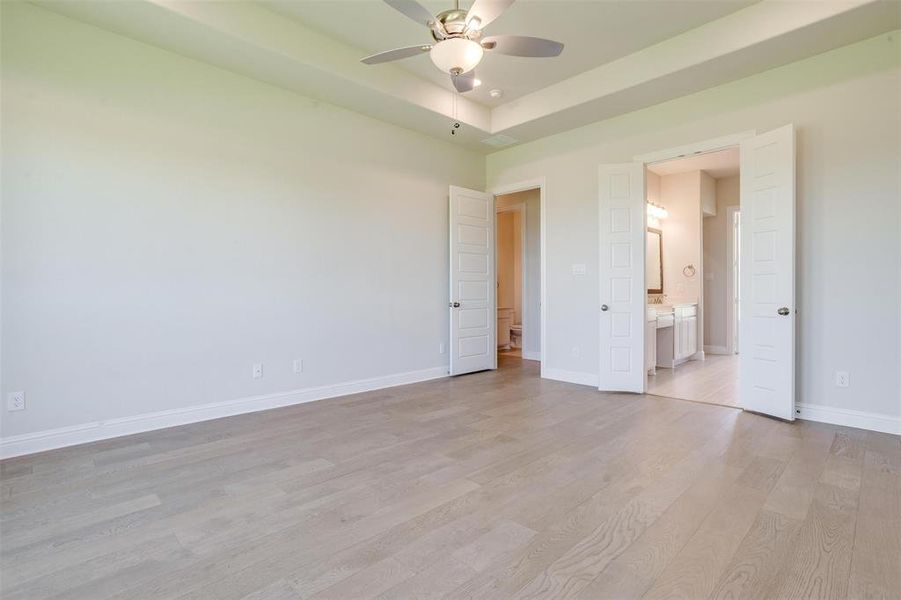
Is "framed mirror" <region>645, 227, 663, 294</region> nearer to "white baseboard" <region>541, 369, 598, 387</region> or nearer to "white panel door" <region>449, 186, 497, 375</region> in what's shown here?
"white baseboard" <region>541, 369, 598, 387</region>

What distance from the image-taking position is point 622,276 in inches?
182

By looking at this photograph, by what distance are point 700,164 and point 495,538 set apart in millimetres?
6651

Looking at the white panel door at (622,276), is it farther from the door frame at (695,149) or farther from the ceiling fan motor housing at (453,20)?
the ceiling fan motor housing at (453,20)

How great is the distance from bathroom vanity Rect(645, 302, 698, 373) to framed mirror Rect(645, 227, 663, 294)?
1.83ft

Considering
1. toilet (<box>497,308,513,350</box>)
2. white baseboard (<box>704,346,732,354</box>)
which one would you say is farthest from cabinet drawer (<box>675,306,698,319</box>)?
toilet (<box>497,308,513,350</box>)

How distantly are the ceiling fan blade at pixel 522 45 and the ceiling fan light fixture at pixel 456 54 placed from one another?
91 mm

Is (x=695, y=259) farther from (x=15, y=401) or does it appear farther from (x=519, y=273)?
(x=15, y=401)

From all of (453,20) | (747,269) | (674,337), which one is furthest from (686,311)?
(453,20)

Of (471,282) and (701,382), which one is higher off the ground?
(471,282)

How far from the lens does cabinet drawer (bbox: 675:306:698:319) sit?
20.4ft

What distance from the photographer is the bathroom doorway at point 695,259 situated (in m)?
6.29

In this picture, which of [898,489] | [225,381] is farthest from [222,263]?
[898,489]

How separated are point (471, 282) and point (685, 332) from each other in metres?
3.41

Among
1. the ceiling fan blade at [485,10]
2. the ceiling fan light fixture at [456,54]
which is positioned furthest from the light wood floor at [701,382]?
the ceiling fan blade at [485,10]
